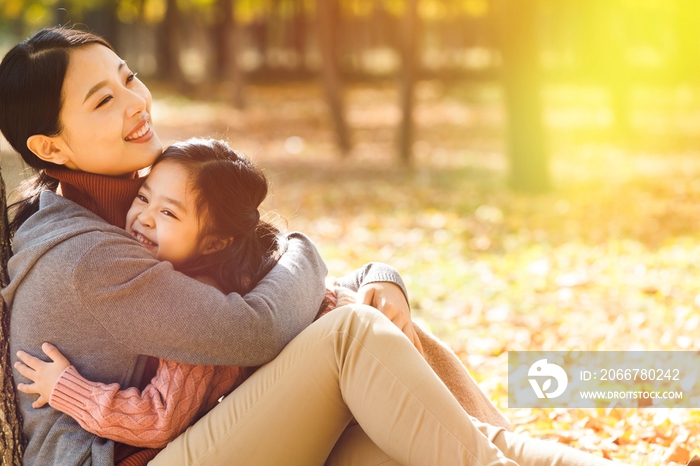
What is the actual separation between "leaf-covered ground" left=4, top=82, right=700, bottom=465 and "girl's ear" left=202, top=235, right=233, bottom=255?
1.03 ft

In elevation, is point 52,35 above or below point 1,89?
above

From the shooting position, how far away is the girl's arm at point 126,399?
7.50 feet

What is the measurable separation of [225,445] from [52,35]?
1450mm

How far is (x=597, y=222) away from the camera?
29.3ft

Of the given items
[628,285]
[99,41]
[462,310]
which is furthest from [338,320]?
[628,285]

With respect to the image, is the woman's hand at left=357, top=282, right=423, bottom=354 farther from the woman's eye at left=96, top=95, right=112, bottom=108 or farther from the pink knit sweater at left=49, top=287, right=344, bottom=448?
the woman's eye at left=96, top=95, right=112, bottom=108

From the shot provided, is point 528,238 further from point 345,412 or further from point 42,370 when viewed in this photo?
point 42,370

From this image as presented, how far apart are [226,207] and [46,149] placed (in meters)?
0.63

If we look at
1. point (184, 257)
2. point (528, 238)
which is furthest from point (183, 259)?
point (528, 238)

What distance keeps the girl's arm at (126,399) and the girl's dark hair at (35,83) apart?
73 cm

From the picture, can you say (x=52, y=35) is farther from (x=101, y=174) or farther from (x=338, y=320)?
(x=338, y=320)

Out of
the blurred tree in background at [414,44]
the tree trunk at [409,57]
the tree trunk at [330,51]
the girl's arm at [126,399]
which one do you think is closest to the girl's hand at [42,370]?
the girl's arm at [126,399]

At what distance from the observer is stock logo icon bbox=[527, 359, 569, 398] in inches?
161

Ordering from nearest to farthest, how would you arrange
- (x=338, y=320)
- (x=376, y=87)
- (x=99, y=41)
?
(x=338, y=320) < (x=99, y=41) < (x=376, y=87)
